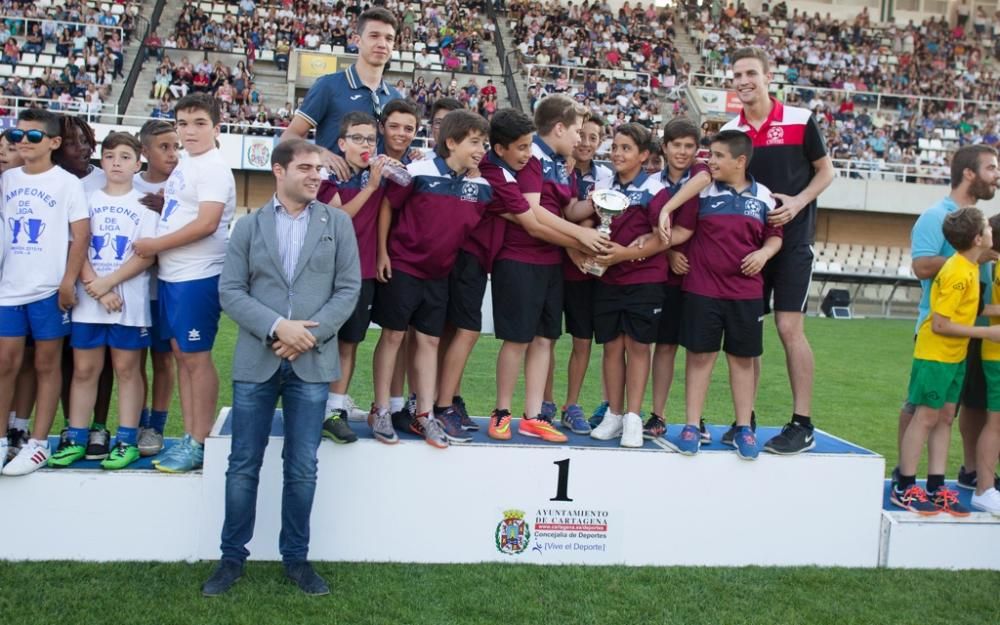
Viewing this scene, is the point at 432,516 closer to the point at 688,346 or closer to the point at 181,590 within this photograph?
the point at 181,590

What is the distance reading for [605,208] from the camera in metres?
4.73

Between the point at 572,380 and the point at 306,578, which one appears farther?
the point at 572,380

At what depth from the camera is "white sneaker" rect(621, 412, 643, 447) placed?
4.85 metres

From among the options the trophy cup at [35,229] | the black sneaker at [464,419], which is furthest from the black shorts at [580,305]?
the trophy cup at [35,229]

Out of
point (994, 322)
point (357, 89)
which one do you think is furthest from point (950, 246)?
point (357, 89)

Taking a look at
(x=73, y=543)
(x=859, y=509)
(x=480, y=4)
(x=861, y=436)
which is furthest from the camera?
(x=480, y=4)

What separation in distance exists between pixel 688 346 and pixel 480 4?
29861mm

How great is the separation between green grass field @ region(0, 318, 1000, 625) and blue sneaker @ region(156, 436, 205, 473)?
0.25 m

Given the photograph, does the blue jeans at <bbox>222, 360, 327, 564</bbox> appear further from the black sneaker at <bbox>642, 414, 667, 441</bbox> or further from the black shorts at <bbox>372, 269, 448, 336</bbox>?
the black sneaker at <bbox>642, 414, 667, 441</bbox>

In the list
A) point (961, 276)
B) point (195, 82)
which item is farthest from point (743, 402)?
point (195, 82)

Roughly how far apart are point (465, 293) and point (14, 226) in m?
2.26

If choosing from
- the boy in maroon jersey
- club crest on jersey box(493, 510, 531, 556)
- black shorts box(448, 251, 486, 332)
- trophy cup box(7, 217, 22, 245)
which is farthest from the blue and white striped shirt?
the boy in maroon jersey

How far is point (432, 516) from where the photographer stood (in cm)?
461

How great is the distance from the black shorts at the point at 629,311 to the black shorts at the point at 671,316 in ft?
0.50
